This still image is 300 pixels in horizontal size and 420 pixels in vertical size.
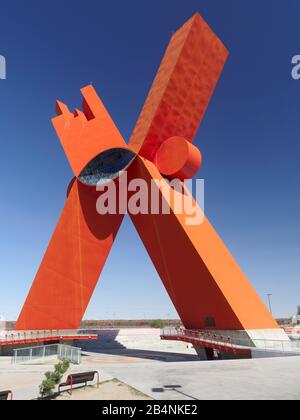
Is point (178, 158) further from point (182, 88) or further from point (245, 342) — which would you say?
point (245, 342)

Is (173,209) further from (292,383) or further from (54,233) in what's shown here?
(292,383)

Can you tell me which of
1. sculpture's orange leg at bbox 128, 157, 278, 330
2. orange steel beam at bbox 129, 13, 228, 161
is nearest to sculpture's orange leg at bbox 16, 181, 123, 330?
sculpture's orange leg at bbox 128, 157, 278, 330

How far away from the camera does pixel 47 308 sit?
2516cm

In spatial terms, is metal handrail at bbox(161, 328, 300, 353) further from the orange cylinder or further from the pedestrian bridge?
the orange cylinder

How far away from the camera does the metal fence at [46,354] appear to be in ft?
55.0

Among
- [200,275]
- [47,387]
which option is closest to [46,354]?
[200,275]

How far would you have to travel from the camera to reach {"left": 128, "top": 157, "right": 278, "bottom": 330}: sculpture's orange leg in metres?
19.7

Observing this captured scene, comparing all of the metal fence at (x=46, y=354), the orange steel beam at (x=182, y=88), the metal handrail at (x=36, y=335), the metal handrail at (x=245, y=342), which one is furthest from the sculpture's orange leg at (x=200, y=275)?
the metal fence at (x=46, y=354)

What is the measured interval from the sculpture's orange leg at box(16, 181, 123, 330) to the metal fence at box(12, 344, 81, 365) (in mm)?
6762

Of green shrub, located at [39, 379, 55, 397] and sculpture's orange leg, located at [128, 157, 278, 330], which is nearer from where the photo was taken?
green shrub, located at [39, 379, 55, 397]

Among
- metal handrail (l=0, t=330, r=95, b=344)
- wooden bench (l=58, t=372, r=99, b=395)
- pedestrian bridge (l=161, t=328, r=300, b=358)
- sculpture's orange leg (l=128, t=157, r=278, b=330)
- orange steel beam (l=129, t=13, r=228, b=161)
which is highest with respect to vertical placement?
orange steel beam (l=129, t=13, r=228, b=161)

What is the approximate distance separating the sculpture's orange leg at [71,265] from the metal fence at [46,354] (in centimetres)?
676

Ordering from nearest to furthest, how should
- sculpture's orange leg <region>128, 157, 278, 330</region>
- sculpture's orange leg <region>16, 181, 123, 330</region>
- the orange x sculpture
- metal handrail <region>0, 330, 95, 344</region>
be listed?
sculpture's orange leg <region>128, 157, 278, 330</region>, metal handrail <region>0, 330, 95, 344</region>, the orange x sculpture, sculpture's orange leg <region>16, 181, 123, 330</region>

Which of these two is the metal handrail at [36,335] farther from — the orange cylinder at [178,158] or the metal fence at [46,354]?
the orange cylinder at [178,158]
